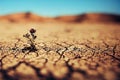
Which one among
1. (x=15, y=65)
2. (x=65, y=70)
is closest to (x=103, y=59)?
(x=65, y=70)

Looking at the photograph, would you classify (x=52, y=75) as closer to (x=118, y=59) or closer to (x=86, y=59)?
(x=86, y=59)

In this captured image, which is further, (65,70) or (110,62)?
(110,62)

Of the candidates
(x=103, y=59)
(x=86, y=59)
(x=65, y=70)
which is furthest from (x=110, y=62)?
(x=65, y=70)

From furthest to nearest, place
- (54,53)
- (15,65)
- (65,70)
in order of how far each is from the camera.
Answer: (54,53), (15,65), (65,70)

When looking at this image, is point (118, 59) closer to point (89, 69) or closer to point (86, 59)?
point (86, 59)

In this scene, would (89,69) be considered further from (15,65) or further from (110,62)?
(15,65)

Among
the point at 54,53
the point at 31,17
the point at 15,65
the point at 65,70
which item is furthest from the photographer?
the point at 31,17

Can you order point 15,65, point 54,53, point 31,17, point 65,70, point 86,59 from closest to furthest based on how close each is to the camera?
point 65,70 < point 15,65 < point 86,59 < point 54,53 < point 31,17

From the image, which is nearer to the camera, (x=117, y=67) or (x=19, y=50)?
(x=117, y=67)

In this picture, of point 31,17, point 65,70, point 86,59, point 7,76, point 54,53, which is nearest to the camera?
point 7,76
